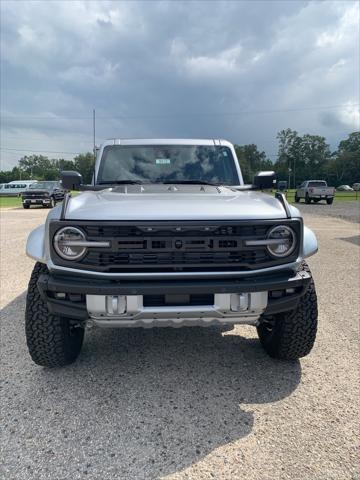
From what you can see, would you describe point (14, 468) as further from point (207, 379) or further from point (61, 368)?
point (207, 379)

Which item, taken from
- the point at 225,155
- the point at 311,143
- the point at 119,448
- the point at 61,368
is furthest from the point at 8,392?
the point at 311,143

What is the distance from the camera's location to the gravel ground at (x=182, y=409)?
207 cm

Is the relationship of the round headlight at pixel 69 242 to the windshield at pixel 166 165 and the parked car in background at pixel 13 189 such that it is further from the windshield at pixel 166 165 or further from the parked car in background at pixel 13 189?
the parked car in background at pixel 13 189

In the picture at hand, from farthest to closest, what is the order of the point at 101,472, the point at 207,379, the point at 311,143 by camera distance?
the point at 311,143
the point at 207,379
the point at 101,472

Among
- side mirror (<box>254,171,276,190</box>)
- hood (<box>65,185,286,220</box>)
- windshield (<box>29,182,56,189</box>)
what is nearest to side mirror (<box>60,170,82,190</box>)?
hood (<box>65,185,286,220</box>)

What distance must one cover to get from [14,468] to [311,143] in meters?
114

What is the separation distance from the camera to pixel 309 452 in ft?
7.08

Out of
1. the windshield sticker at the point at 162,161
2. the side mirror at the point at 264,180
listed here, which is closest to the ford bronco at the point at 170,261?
the side mirror at the point at 264,180

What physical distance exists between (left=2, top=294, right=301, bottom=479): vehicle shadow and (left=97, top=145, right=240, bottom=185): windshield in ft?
5.19

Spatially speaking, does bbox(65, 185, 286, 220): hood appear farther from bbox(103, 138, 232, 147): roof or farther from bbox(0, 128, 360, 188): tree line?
bbox(0, 128, 360, 188): tree line

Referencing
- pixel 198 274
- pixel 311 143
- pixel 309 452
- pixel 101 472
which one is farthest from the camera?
pixel 311 143

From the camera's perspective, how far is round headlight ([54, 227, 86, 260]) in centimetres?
245

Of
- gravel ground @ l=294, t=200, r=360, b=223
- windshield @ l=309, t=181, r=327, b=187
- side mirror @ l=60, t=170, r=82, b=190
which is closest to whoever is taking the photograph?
side mirror @ l=60, t=170, r=82, b=190

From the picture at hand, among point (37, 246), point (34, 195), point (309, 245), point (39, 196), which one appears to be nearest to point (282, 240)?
point (309, 245)
